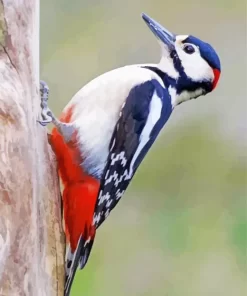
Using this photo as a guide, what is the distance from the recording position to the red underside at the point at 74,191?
3.56 ft

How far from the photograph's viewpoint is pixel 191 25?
4.84 feet

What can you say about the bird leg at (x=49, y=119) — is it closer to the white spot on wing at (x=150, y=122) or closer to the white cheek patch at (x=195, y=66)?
the white spot on wing at (x=150, y=122)

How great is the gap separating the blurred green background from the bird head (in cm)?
22

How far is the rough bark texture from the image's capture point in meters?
0.91

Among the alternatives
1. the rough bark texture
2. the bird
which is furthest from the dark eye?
the rough bark texture

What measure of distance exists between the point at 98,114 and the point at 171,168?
40 cm

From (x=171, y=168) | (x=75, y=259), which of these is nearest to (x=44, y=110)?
(x=75, y=259)

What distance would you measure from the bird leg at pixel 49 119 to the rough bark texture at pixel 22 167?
2cm

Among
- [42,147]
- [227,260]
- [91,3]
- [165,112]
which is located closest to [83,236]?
[42,147]

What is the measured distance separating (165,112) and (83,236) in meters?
0.29

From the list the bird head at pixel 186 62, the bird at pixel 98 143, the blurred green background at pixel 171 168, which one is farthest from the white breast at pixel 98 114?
the blurred green background at pixel 171 168

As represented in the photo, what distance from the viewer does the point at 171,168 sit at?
1463mm

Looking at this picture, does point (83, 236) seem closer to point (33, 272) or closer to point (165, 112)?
point (33, 272)

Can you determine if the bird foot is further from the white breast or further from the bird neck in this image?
the bird neck
